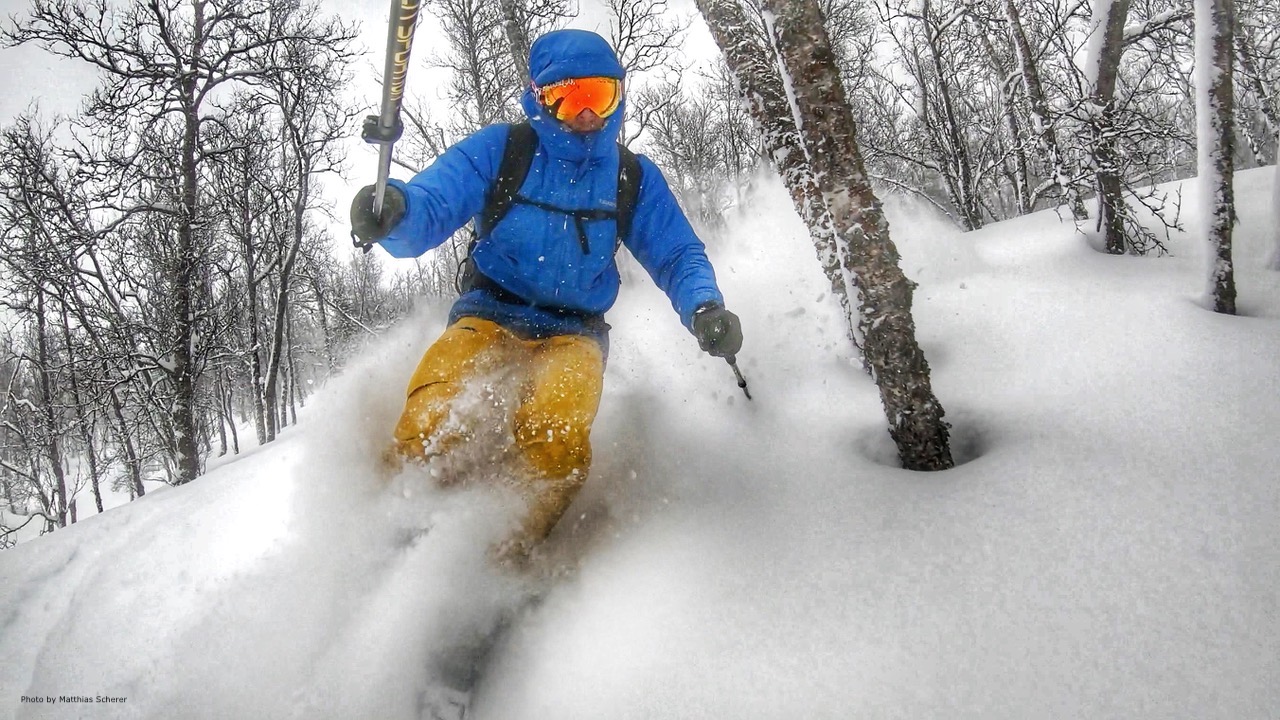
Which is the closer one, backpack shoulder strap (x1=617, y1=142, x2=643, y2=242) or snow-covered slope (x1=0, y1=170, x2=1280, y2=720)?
snow-covered slope (x1=0, y1=170, x2=1280, y2=720)

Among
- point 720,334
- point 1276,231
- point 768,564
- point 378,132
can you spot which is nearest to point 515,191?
point 378,132

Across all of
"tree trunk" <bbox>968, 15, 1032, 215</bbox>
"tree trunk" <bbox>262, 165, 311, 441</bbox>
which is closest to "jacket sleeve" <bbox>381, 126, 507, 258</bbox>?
"tree trunk" <bbox>968, 15, 1032, 215</bbox>

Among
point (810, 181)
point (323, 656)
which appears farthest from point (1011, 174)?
point (323, 656)

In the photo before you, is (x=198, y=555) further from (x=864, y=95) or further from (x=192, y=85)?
(x=864, y=95)

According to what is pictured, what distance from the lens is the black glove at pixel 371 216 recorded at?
187cm

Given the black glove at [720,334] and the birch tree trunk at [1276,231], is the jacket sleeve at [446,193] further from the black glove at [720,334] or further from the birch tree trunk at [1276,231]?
the birch tree trunk at [1276,231]

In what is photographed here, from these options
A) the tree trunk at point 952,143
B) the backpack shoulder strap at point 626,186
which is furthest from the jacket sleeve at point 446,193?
the tree trunk at point 952,143

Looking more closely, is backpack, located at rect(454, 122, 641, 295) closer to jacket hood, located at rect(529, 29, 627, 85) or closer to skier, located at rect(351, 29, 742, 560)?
skier, located at rect(351, 29, 742, 560)

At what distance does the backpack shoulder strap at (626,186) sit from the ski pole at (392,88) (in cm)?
101

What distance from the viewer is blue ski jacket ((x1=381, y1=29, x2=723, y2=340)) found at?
7.33 ft

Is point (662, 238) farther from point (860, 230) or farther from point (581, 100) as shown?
point (860, 230)

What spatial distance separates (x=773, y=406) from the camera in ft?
9.68

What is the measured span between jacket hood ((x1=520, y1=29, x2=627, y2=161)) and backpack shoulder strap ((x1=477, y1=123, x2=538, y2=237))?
57mm

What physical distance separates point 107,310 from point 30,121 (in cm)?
386
